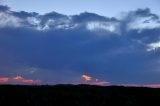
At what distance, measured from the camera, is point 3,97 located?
1585 inches

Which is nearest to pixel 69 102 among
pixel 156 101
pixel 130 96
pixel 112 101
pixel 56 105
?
pixel 56 105

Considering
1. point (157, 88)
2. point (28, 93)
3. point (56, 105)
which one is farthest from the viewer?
point (157, 88)

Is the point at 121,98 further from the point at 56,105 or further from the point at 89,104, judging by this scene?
the point at 56,105

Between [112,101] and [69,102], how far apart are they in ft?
18.9

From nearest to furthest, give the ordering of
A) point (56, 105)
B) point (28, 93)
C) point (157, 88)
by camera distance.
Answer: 1. point (56, 105)
2. point (28, 93)
3. point (157, 88)

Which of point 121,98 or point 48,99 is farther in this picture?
point 121,98

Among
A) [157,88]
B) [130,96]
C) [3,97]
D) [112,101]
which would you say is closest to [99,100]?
[112,101]

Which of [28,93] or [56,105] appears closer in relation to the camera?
[56,105]

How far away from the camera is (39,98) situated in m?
40.3

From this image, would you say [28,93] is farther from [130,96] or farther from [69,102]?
[130,96]

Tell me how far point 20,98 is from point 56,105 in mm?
4531

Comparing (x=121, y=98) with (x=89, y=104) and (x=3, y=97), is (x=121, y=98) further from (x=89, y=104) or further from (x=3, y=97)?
(x=3, y=97)

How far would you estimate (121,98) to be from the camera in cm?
4341

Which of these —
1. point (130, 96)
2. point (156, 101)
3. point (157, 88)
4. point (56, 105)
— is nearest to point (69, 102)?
point (56, 105)
